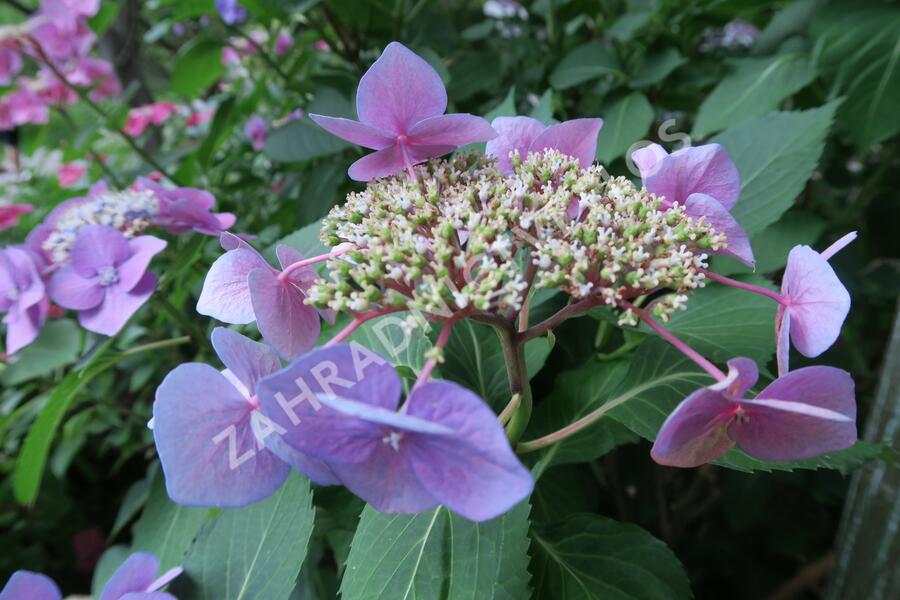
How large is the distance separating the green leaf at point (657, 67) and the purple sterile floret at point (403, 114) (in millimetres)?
614

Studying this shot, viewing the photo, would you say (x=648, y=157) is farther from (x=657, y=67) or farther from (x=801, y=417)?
(x=657, y=67)

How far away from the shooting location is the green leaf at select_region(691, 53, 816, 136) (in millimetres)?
866

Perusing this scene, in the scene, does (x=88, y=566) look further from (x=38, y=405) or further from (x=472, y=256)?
(x=472, y=256)

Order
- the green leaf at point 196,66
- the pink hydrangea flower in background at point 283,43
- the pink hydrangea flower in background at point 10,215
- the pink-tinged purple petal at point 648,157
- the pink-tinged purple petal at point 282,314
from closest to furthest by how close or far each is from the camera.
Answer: the pink-tinged purple petal at point 282,314
the pink-tinged purple petal at point 648,157
the green leaf at point 196,66
the pink hydrangea flower in background at point 10,215
the pink hydrangea flower in background at point 283,43

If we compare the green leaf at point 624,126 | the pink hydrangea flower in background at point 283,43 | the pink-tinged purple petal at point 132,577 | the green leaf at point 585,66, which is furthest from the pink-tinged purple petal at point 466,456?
the pink hydrangea flower in background at point 283,43

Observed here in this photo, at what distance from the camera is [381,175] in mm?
506

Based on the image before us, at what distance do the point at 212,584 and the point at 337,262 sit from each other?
35 centimetres

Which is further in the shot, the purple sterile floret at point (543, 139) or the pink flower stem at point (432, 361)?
the purple sterile floret at point (543, 139)

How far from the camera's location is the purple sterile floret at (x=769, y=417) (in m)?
0.35

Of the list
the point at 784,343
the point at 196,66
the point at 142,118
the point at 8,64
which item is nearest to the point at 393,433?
the point at 784,343

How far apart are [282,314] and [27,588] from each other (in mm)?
371

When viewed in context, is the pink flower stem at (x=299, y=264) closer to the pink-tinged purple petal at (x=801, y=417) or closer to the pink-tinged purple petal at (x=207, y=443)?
the pink-tinged purple petal at (x=207, y=443)

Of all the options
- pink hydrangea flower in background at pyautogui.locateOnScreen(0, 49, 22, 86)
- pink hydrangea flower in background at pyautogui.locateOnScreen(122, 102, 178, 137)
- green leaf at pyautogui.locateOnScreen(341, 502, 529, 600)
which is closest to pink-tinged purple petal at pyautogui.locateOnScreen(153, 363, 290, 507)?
green leaf at pyautogui.locateOnScreen(341, 502, 529, 600)

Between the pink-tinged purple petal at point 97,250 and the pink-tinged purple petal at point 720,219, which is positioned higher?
the pink-tinged purple petal at point 720,219
